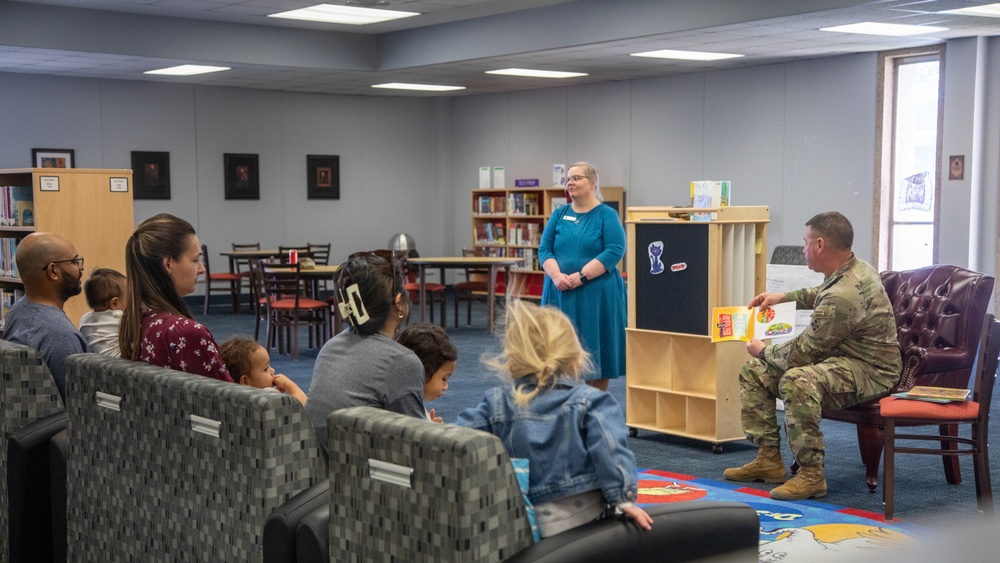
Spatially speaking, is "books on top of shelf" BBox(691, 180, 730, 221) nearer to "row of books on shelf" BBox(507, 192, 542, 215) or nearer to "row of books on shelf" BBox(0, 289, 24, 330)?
"row of books on shelf" BBox(0, 289, 24, 330)

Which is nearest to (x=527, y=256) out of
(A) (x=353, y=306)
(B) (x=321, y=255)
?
(B) (x=321, y=255)

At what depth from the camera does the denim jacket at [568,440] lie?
2.34 metres

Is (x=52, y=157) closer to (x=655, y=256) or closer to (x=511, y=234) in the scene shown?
(x=511, y=234)

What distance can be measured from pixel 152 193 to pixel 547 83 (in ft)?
17.6

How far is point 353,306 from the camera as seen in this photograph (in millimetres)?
3092

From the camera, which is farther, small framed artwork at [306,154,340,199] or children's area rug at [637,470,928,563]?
small framed artwork at [306,154,340,199]

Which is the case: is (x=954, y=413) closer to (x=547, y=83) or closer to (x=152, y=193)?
(x=547, y=83)

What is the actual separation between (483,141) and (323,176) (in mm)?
2404

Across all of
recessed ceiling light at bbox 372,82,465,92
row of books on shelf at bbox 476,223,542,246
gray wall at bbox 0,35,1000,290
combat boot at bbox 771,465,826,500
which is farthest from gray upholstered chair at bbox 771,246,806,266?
combat boot at bbox 771,465,826,500

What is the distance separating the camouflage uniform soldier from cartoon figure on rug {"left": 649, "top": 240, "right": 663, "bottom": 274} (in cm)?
112

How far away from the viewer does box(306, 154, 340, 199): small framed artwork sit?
1544 cm

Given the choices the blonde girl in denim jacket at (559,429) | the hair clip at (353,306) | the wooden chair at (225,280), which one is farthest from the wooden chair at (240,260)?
the blonde girl in denim jacket at (559,429)

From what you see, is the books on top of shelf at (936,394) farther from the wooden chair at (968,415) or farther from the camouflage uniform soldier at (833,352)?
the camouflage uniform soldier at (833,352)

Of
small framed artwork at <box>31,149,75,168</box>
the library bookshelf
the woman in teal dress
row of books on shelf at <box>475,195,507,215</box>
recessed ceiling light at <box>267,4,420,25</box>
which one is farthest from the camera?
row of books on shelf at <box>475,195,507,215</box>
